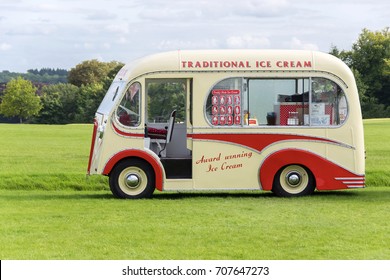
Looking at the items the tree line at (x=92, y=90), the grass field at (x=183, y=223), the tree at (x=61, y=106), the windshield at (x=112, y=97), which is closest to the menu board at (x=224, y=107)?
the grass field at (x=183, y=223)

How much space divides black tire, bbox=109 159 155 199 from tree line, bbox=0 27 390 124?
73.3 m

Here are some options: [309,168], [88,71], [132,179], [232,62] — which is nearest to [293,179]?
[309,168]

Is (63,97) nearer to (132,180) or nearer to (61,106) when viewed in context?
(61,106)

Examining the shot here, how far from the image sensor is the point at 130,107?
16359 millimetres

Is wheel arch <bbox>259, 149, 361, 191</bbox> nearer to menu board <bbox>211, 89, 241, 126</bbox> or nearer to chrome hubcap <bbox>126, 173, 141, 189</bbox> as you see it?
menu board <bbox>211, 89, 241, 126</bbox>

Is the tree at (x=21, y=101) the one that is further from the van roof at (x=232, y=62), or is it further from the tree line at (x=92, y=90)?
the van roof at (x=232, y=62)

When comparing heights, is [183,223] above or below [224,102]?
below

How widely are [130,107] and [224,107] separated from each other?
1.64m

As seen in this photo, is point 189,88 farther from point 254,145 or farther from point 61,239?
point 61,239

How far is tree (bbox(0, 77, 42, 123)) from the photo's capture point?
13100 centimetres

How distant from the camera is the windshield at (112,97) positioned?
1634cm

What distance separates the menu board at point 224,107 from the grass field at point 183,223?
4.53 feet
